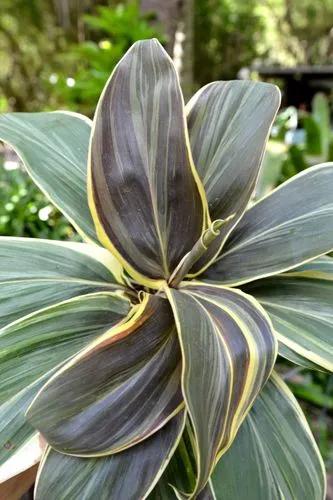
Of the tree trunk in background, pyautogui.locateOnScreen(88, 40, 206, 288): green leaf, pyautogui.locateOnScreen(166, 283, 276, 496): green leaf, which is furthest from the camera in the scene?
the tree trunk in background

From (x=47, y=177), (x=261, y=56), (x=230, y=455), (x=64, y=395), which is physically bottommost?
(x=261, y=56)

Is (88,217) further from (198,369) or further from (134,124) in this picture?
(198,369)

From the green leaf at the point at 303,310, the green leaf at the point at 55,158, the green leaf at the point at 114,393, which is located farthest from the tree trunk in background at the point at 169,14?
the green leaf at the point at 114,393

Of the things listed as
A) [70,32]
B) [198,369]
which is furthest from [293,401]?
[70,32]

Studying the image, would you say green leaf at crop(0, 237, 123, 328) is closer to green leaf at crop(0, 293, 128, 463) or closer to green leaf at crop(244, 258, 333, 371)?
green leaf at crop(0, 293, 128, 463)

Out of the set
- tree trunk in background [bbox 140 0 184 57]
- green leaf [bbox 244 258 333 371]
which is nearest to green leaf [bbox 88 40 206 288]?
green leaf [bbox 244 258 333 371]

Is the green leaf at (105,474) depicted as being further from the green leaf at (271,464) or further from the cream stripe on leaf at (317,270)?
the cream stripe on leaf at (317,270)
